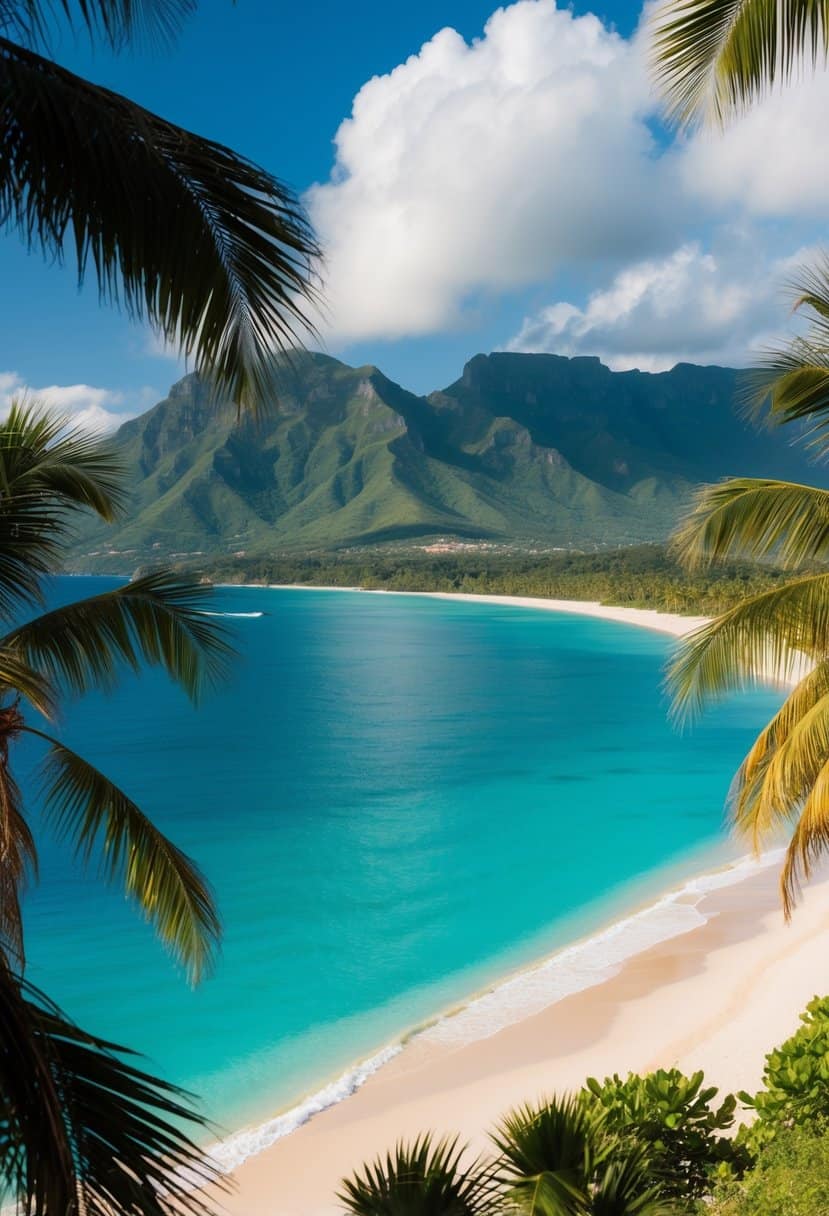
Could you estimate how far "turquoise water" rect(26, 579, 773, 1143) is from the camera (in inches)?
549

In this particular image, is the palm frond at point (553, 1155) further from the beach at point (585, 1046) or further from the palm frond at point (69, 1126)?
the beach at point (585, 1046)

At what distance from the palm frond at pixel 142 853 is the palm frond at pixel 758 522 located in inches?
144

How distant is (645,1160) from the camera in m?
4.68

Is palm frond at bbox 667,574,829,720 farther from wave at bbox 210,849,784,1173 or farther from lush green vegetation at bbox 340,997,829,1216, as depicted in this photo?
wave at bbox 210,849,784,1173

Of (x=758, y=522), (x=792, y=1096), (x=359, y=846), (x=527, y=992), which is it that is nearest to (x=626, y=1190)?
(x=792, y=1096)

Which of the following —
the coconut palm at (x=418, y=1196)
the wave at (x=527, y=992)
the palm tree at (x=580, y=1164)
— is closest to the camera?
the coconut palm at (x=418, y=1196)

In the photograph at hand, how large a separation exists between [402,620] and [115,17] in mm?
88510

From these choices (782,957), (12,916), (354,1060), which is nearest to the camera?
(12,916)

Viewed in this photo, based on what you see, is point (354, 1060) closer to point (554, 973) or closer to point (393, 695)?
point (554, 973)

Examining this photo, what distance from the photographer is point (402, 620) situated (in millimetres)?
90562

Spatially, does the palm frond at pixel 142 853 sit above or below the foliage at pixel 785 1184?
above

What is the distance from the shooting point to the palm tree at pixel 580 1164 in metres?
4.24

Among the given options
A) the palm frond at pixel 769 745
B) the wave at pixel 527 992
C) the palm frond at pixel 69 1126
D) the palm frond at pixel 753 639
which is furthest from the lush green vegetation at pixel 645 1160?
the wave at pixel 527 992

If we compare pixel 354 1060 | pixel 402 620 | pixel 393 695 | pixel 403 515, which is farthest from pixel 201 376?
pixel 403 515
